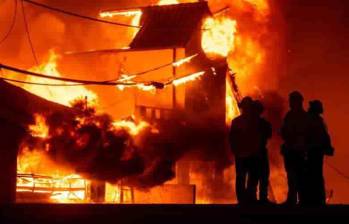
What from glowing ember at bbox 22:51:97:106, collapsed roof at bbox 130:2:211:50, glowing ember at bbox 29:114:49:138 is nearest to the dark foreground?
glowing ember at bbox 29:114:49:138

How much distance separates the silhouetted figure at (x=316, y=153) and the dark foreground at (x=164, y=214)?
1511 millimetres

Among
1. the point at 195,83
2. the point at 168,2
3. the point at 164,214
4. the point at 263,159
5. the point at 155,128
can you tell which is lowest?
the point at 164,214

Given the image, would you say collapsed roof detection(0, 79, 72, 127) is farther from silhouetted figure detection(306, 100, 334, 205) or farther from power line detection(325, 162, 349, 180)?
power line detection(325, 162, 349, 180)

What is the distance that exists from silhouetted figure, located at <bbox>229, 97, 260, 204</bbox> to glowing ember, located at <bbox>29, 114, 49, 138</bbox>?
44.6 ft

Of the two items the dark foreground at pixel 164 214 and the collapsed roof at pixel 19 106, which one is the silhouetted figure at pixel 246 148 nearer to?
the dark foreground at pixel 164 214

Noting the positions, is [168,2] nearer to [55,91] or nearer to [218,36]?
[218,36]

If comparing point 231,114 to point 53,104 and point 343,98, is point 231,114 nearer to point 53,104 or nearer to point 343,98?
point 343,98

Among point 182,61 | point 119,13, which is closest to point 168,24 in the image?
point 182,61

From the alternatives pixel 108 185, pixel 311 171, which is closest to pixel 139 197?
pixel 108 185

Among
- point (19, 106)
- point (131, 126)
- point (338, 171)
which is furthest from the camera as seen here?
point (338, 171)

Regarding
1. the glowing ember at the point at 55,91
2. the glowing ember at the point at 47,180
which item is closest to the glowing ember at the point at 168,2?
the glowing ember at the point at 55,91

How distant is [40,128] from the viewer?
25.3 meters

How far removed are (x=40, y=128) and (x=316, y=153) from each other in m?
15.9

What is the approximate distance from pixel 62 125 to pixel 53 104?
1.55m
